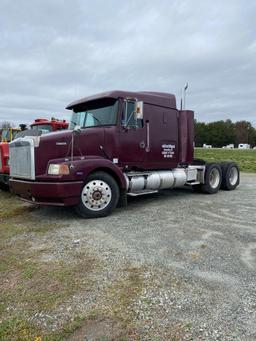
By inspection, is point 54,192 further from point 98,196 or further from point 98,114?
point 98,114

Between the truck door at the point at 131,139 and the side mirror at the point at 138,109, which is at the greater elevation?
the side mirror at the point at 138,109

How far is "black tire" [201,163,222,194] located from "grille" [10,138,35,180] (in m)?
5.38

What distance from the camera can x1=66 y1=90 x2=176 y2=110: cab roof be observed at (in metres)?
6.95

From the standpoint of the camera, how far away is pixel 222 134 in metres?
126

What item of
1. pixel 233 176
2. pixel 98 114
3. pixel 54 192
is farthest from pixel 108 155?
pixel 233 176

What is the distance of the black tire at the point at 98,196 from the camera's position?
6.08m

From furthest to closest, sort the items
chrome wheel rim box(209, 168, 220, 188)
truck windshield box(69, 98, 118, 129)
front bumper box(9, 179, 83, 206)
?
chrome wheel rim box(209, 168, 220, 188), truck windshield box(69, 98, 118, 129), front bumper box(9, 179, 83, 206)

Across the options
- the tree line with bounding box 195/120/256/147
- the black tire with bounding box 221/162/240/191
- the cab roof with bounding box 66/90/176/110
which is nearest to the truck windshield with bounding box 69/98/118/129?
the cab roof with bounding box 66/90/176/110

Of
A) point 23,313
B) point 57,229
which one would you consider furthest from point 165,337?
point 57,229

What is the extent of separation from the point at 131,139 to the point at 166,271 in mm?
4132

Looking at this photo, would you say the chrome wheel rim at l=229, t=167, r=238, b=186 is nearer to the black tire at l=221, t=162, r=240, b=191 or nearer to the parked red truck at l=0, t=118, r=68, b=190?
the black tire at l=221, t=162, r=240, b=191

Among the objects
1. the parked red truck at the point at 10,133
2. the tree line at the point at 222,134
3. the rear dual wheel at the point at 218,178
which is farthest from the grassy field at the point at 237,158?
the tree line at the point at 222,134

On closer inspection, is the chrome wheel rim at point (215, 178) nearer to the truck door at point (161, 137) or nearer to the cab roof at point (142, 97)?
the truck door at point (161, 137)

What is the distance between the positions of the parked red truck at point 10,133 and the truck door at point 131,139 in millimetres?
1805
